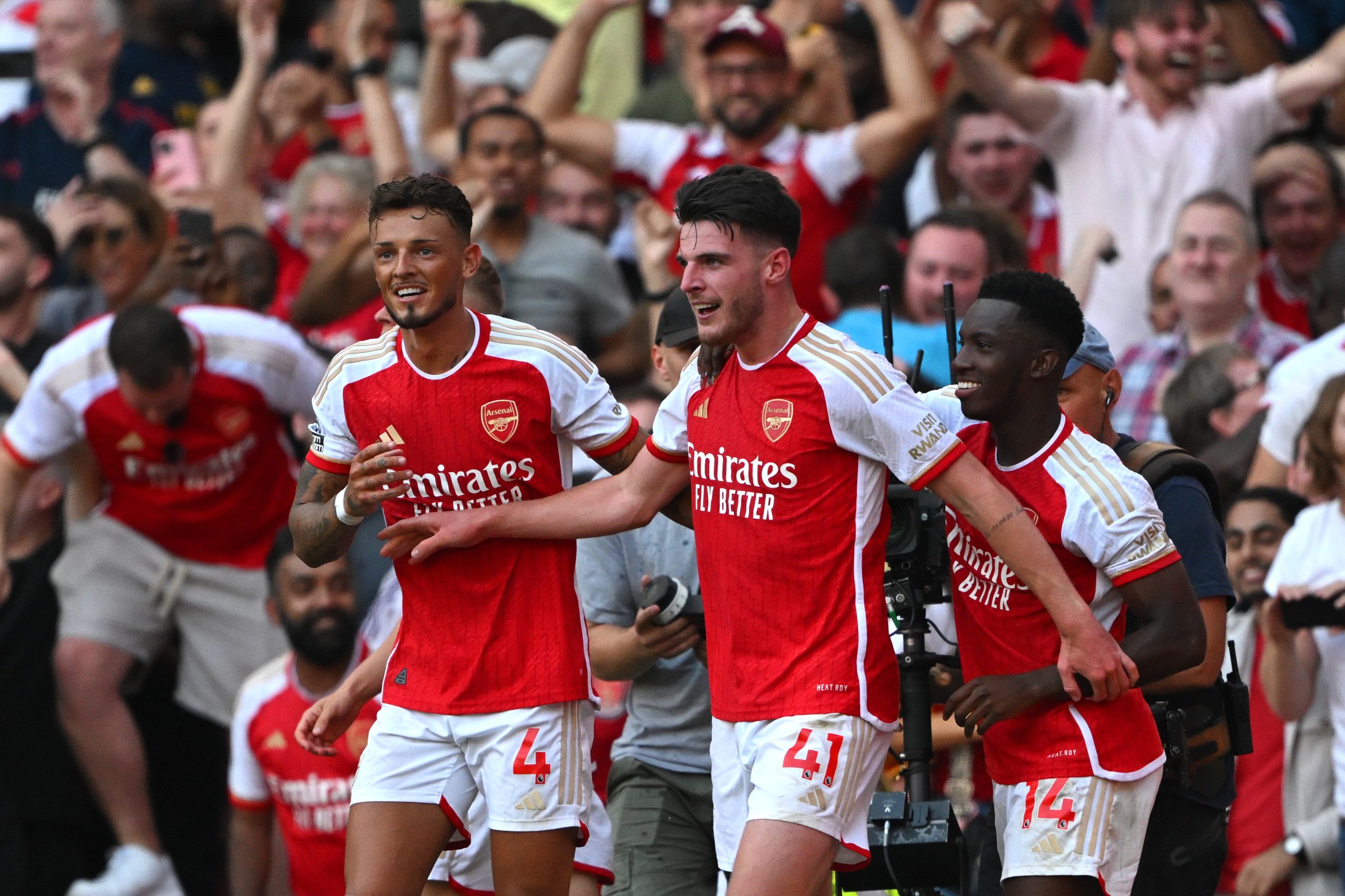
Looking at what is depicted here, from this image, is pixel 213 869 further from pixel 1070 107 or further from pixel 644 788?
pixel 1070 107

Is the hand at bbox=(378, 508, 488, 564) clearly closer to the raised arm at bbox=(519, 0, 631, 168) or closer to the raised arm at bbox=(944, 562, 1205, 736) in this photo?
the raised arm at bbox=(944, 562, 1205, 736)

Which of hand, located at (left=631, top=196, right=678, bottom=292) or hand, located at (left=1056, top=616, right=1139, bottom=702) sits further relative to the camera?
hand, located at (left=631, top=196, right=678, bottom=292)

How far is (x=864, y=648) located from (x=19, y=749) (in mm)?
4935

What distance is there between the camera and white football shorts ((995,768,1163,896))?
470cm

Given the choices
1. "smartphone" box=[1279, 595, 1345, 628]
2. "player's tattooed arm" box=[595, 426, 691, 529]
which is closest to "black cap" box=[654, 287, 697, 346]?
"player's tattooed arm" box=[595, 426, 691, 529]

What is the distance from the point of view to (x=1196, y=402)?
25.9ft

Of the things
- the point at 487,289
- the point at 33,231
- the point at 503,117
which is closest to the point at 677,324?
the point at 487,289

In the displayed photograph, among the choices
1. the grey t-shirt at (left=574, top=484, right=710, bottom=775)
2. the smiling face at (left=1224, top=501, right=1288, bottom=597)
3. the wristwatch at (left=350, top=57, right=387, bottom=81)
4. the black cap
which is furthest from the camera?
the wristwatch at (left=350, top=57, right=387, bottom=81)

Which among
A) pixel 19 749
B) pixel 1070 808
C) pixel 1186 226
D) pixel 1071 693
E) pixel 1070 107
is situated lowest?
pixel 19 749

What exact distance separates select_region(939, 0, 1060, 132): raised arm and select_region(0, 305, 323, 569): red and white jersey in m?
3.21

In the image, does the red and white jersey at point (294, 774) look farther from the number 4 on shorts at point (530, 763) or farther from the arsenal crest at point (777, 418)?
the arsenal crest at point (777, 418)

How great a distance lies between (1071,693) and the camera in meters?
4.66

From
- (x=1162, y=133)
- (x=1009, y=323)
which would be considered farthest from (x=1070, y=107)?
(x=1009, y=323)

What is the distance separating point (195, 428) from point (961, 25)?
3.84 metres
